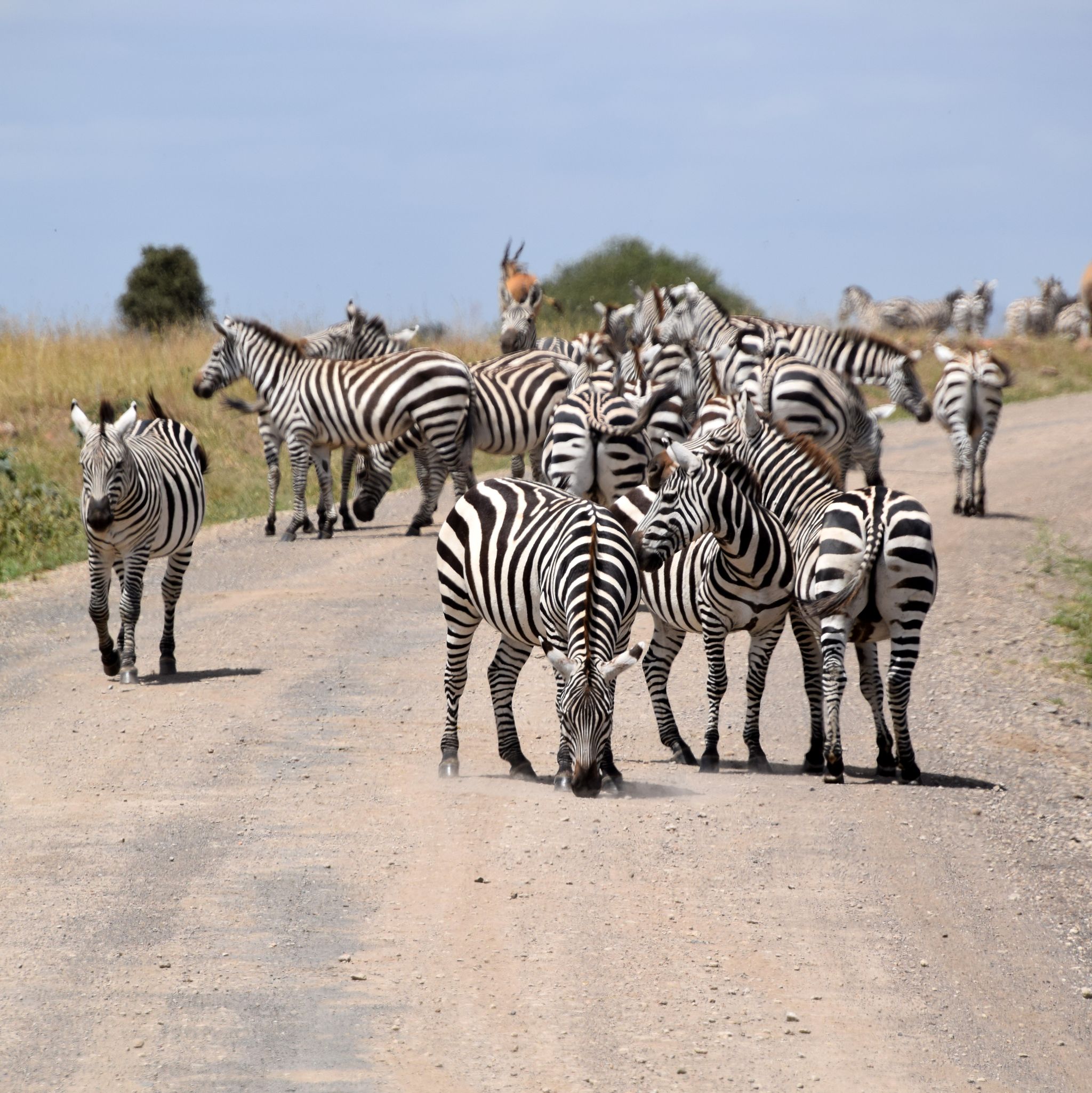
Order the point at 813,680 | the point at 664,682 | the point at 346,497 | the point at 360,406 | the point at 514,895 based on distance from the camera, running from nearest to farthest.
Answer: the point at 514,895, the point at 813,680, the point at 664,682, the point at 360,406, the point at 346,497

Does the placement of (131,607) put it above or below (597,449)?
below

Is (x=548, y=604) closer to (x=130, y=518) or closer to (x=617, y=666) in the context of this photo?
(x=617, y=666)

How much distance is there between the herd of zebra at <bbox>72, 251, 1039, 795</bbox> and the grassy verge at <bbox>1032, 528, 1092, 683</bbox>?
1355 millimetres

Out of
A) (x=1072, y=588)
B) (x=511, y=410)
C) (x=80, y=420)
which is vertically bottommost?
(x=1072, y=588)

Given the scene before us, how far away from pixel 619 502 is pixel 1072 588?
21.7ft

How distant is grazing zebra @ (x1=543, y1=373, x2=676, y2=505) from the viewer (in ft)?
40.0

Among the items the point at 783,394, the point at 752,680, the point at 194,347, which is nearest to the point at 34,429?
the point at 194,347

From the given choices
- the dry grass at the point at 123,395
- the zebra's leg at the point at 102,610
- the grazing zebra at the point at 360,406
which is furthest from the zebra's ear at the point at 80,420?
the grazing zebra at the point at 360,406

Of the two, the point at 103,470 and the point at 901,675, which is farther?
the point at 103,470

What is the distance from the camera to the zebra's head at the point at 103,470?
1006 cm

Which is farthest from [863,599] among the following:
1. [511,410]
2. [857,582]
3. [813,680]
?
[511,410]

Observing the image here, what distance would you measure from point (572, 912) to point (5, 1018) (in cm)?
203

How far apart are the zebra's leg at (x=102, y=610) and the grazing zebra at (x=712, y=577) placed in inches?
153

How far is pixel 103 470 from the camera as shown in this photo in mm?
10078
